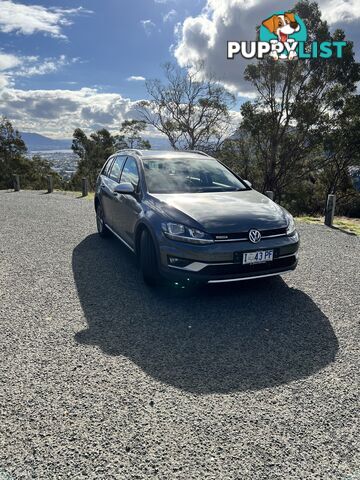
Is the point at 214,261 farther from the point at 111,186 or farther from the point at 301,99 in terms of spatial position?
the point at 301,99

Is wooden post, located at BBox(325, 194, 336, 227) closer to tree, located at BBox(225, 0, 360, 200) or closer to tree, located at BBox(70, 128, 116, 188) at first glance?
tree, located at BBox(225, 0, 360, 200)

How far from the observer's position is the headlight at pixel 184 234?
357 cm

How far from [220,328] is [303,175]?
20216mm

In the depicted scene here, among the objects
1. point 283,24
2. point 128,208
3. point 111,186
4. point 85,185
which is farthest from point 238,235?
point 283,24

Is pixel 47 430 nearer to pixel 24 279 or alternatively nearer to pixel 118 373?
pixel 118 373

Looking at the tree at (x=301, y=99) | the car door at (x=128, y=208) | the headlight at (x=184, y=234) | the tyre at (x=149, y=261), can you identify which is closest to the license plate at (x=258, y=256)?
the headlight at (x=184, y=234)

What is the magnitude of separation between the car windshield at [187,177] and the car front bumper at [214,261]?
1.11 m

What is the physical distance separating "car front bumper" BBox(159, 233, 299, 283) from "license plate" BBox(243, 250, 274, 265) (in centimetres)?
3

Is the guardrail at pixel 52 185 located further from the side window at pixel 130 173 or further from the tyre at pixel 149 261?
the tyre at pixel 149 261

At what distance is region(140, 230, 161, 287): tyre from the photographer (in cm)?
399

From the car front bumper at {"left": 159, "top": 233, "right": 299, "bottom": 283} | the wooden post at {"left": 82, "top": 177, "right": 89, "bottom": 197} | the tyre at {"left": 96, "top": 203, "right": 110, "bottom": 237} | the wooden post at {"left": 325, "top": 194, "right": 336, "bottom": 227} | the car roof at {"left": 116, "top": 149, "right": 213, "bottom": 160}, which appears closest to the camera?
the car front bumper at {"left": 159, "top": 233, "right": 299, "bottom": 283}

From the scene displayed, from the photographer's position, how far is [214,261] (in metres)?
3.53

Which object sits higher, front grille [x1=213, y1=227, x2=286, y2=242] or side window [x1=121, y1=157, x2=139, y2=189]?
side window [x1=121, y1=157, x2=139, y2=189]

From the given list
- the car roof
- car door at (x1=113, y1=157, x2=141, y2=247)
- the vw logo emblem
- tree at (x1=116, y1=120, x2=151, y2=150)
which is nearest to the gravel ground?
car door at (x1=113, y1=157, x2=141, y2=247)
